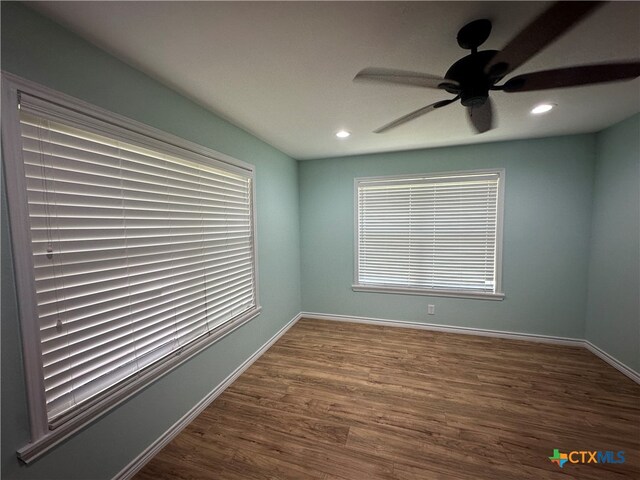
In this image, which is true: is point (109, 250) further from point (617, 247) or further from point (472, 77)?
point (617, 247)

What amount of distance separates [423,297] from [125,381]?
3170 mm

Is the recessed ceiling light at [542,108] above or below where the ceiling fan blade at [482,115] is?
above

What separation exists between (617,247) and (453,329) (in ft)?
5.88

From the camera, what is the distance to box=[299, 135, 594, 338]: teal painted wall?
2.88m

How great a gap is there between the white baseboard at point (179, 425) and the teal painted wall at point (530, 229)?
77.0 inches

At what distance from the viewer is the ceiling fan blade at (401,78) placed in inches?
47.6

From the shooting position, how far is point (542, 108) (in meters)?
2.14

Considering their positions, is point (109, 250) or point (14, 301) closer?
point (14, 301)

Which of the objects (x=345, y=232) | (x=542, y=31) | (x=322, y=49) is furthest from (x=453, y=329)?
(x=322, y=49)

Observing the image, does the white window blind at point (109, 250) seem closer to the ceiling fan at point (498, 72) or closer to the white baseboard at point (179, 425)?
the white baseboard at point (179, 425)

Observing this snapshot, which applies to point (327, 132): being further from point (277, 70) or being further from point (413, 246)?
point (413, 246)

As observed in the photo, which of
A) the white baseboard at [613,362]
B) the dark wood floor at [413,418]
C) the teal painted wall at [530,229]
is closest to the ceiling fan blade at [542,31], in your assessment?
the dark wood floor at [413,418]

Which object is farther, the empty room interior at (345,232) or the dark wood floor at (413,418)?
the dark wood floor at (413,418)

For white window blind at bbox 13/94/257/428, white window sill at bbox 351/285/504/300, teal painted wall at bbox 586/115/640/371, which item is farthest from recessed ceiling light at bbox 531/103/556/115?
white window blind at bbox 13/94/257/428
